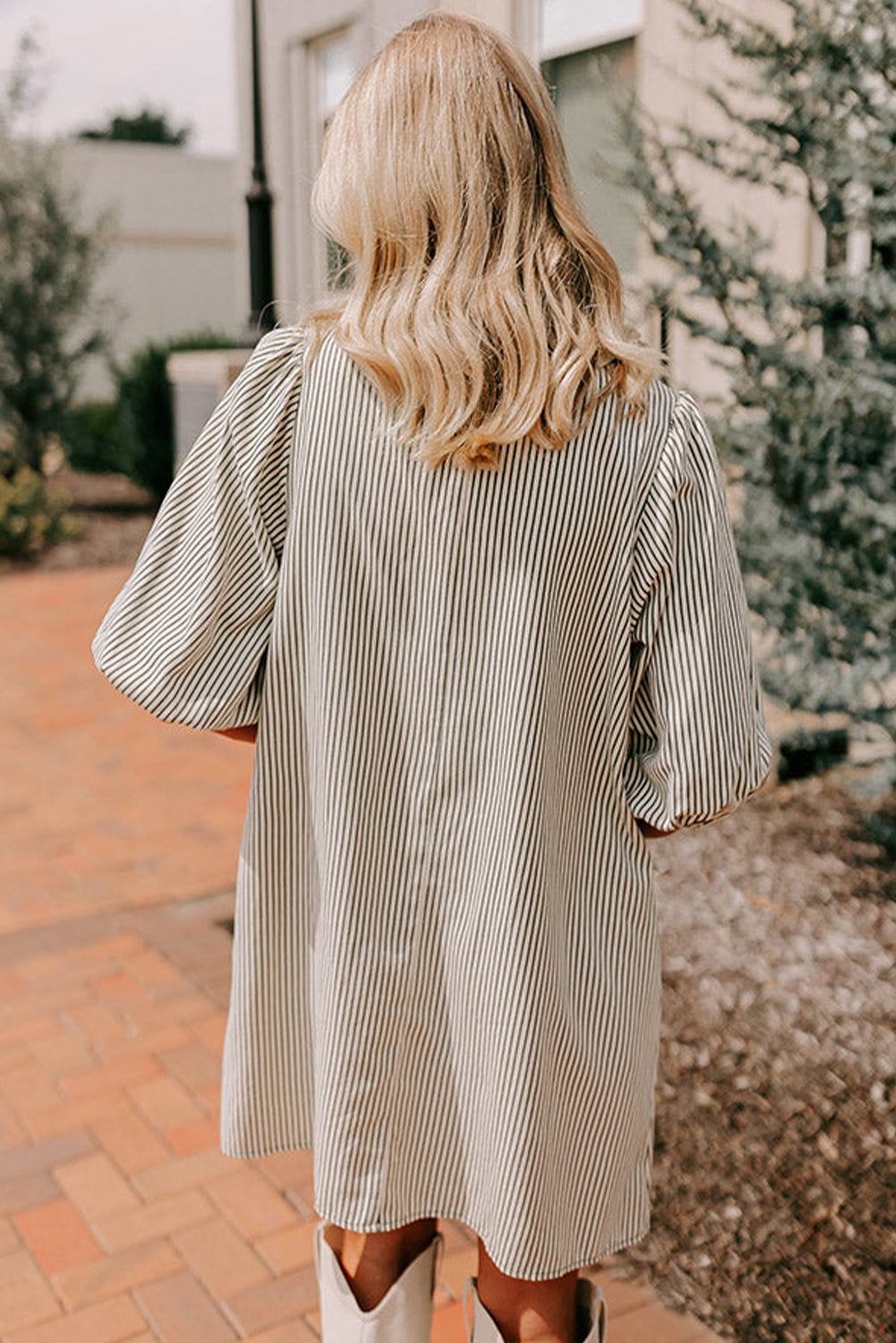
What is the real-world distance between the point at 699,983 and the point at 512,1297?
1.88m

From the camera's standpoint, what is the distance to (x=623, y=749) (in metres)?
1.63

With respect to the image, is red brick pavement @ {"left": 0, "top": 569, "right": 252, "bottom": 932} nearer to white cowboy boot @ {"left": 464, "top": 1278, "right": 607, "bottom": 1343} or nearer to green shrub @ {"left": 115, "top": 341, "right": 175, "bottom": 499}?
white cowboy boot @ {"left": 464, "top": 1278, "right": 607, "bottom": 1343}

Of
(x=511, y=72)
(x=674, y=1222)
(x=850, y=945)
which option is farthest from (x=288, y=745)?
(x=850, y=945)

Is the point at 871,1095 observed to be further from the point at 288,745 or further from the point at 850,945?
the point at 288,745

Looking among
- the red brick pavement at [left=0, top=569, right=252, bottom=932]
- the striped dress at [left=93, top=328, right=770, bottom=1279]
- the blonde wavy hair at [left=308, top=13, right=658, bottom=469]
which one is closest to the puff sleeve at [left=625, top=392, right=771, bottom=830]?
the striped dress at [left=93, top=328, right=770, bottom=1279]

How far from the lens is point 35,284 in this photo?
12.8 m

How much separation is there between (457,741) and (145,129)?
74560 mm

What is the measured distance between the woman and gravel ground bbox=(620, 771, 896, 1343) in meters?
0.84

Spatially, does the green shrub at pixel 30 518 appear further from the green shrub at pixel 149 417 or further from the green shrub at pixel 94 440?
the green shrub at pixel 94 440

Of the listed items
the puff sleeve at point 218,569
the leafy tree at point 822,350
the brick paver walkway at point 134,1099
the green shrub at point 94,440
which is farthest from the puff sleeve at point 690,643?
the green shrub at point 94,440

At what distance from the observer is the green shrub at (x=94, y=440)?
15086 mm

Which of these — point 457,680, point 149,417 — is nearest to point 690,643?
point 457,680

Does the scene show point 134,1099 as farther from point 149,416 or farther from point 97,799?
point 149,416

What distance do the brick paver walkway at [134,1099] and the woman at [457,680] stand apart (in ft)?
2.66
